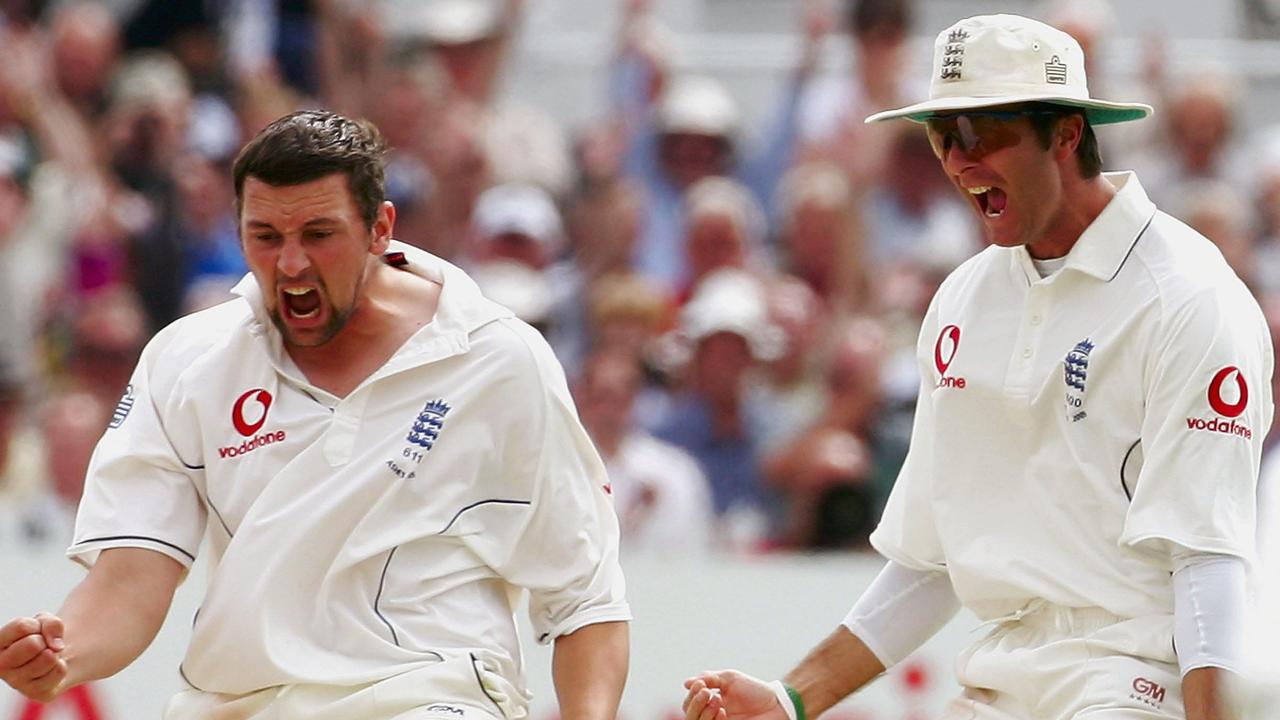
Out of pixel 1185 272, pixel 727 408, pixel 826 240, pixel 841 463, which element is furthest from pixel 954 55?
pixel 826 240

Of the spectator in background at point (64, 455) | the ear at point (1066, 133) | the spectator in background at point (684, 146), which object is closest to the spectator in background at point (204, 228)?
the spectator in background at point (64, 455)

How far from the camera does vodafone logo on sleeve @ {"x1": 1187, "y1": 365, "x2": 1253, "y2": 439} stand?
4.16m

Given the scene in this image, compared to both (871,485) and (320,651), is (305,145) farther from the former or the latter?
(871,485)

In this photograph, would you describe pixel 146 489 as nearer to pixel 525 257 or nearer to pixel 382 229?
pixel 382 229

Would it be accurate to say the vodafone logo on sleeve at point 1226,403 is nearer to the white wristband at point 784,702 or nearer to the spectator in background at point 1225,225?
the white wristband at point 784,702

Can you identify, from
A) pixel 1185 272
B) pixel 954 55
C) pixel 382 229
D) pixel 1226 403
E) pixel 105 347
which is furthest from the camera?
pixel 105 347

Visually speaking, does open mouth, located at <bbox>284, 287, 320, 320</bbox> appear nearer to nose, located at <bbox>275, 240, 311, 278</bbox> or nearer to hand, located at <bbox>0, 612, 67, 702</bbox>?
nose, located at <bbox>275, 240, 311, 278</bbox>

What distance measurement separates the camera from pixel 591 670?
15.6ft

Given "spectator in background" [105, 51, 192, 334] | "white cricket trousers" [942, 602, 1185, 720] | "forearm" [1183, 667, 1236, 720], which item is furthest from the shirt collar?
"spectator in background" [105, 51, 192, 334]

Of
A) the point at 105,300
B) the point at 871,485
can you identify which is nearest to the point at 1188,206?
the point at 871,485

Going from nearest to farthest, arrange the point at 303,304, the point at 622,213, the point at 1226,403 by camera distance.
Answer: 1. the point at 1226,403
2. the point at 303,304
3. the point at 622,213

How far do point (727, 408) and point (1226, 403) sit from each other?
4.44 metres

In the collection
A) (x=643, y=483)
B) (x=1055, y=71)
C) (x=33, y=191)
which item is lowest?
(x=643, y=483)

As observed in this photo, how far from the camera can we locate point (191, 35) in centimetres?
1010
